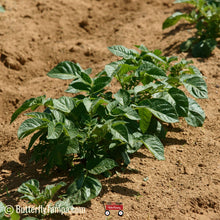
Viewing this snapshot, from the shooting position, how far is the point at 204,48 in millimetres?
4293

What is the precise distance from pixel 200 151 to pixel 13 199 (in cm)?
158

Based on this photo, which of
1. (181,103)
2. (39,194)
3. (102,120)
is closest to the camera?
(39,194)

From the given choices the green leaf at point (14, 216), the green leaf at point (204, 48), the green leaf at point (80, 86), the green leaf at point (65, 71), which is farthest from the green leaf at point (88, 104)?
the green leaf at point (204, 48)

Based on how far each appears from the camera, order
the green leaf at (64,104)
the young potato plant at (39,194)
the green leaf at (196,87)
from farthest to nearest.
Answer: the green leaf at (196,87), the green leaf at (64,104), the young potato plant at (39,194)

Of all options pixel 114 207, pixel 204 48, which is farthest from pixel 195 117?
pixel 204 48

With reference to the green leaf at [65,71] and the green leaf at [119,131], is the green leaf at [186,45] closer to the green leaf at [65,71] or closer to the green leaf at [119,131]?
the green leaf at [65,71]

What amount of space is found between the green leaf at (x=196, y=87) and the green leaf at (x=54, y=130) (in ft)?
4.18

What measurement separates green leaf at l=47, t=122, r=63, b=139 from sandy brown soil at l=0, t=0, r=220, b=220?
0.50 m

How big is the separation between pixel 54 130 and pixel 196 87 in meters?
1.40

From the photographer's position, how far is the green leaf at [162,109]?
9.45 feet

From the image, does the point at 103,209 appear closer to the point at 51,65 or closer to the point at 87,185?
the point at 87,185

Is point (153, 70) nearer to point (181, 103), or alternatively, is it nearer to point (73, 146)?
point (181, 103)

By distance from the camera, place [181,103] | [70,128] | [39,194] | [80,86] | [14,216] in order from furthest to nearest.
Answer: [181,103] < [80,86] < [70,128] < [39,194] < [14,216]

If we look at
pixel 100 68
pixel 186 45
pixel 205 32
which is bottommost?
pixel 100 68
